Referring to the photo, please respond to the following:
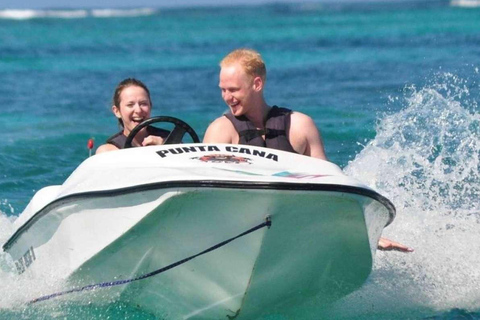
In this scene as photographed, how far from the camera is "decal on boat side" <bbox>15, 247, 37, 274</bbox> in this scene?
586 centimetres

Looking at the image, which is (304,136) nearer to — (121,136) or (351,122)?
(121,136)

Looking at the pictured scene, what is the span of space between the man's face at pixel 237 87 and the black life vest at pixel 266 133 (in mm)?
86

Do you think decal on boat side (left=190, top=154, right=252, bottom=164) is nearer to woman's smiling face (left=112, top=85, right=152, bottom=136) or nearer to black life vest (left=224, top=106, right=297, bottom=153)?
black life vest (left=224, top=106, right=297, bottom=153)

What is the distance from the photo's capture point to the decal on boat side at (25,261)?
5.86 metres

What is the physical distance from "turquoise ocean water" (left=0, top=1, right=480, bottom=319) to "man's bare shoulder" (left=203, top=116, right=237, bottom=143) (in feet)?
3.32

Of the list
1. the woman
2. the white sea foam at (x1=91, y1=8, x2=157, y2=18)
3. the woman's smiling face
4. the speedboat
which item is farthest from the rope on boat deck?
the white sea foam at (x1=91, y1=8, x2=157, y2=18)

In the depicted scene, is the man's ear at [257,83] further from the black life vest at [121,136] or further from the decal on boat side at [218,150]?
the black life vest at [121,136]

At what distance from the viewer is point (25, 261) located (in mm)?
5992

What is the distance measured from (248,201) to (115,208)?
668 mm

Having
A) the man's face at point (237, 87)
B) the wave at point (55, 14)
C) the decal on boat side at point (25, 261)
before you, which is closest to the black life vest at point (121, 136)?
the decal on boat side at point (25, 261)

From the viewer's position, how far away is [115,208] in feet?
16.7

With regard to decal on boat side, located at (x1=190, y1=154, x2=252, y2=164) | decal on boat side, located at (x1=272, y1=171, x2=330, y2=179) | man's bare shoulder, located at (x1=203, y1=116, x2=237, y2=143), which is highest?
man's bare shoulder, located at (x1=203, y1=116, x2=237, y2=143)

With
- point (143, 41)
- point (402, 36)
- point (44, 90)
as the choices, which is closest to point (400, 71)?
point (44, 90)

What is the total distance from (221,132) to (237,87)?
30cm
